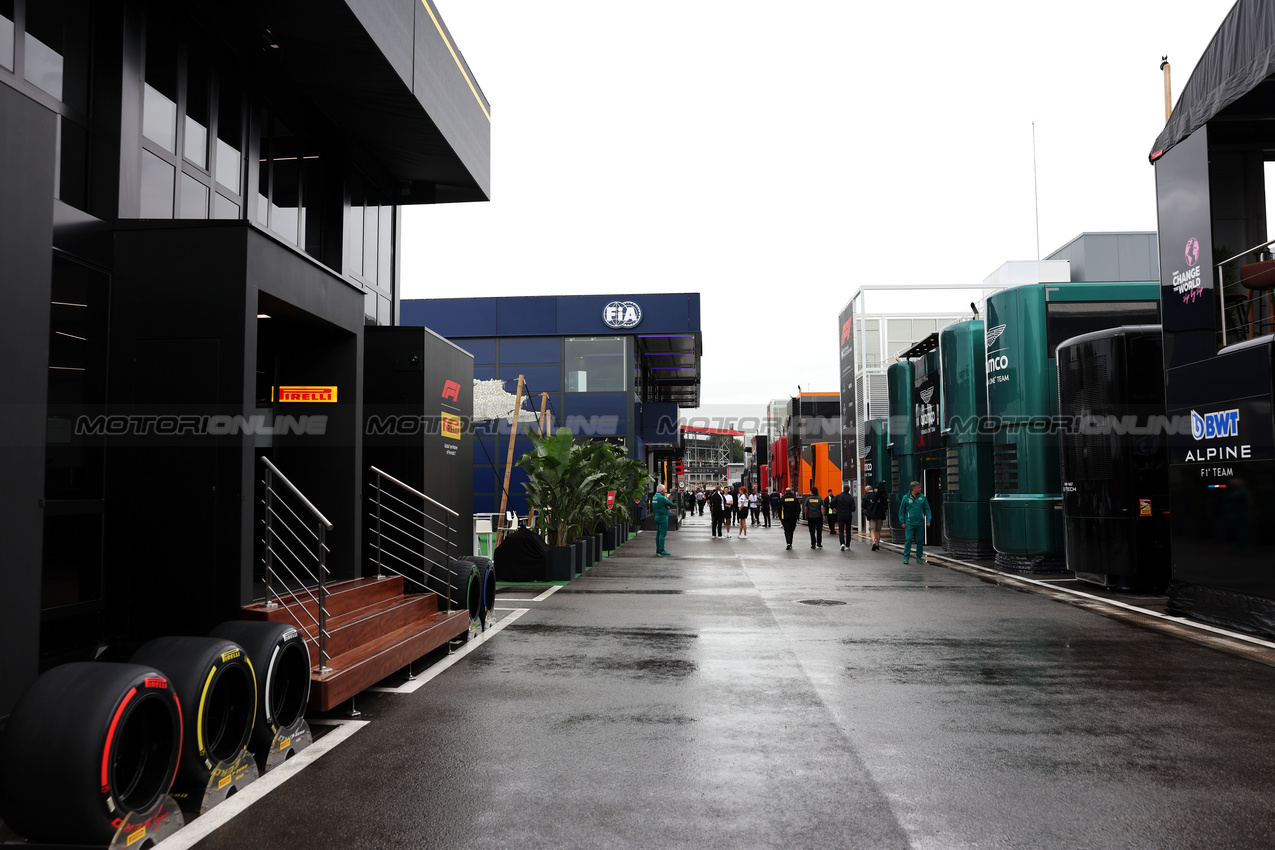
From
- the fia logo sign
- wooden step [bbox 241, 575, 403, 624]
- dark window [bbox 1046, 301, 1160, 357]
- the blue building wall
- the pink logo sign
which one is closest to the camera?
wooden step [bbox 241, 575, 403, 624]

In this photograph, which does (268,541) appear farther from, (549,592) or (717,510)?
(717,510)

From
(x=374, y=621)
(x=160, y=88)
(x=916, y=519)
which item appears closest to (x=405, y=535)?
(x=374, y=621)

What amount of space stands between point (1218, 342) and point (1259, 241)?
1.37 meters

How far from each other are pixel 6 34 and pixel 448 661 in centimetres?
625

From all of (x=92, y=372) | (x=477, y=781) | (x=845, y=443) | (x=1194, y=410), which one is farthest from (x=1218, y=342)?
(x=845, y=443)

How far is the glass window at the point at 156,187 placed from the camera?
742 centimetres

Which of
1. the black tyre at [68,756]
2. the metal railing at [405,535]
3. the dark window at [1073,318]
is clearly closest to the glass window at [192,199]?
the metal railing at [405,535]

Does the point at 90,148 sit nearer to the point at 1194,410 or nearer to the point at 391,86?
the point at 391,86

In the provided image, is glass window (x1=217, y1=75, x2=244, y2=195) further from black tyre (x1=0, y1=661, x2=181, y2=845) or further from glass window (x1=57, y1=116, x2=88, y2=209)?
black tyre (x1=0, y1=661, x2=181, y2=845)

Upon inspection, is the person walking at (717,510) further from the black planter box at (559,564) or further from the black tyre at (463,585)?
the black tyre at (463,585)

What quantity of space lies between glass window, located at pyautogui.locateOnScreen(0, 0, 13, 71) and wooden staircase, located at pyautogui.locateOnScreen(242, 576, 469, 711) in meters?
4.13

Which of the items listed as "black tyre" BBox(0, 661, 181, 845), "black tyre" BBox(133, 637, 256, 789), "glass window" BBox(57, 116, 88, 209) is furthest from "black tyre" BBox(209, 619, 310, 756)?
"glass window" BBox(57, 116, 88, 209)

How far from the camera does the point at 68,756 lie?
3.85 m

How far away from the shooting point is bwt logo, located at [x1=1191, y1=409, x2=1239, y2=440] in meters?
9.97
